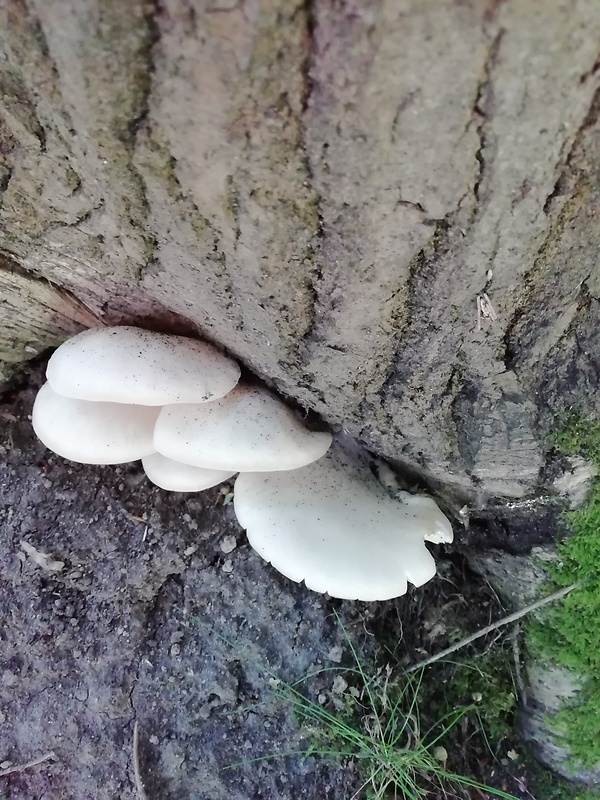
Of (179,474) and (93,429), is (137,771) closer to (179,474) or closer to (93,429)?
(179,474)

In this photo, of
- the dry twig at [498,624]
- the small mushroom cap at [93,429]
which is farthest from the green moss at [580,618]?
the small mushroom cap at [93,429]

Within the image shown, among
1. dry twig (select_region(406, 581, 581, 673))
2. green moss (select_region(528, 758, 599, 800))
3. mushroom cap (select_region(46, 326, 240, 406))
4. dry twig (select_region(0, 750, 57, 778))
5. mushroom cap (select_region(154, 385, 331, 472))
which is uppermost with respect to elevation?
mushroom cap (select_region(46, 326, 240, 406))

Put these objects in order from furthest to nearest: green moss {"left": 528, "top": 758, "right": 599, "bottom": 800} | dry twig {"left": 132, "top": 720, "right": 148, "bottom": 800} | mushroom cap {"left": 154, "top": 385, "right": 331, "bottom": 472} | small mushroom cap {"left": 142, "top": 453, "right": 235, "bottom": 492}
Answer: green moss {"left": 528, "top": 758, "right": 599, "bottom": 800}
dry twig {"left": 132, "top": 720, "right": 148, "bottom": 800}
small mushroom cap {"left": 142, "top": 453, "right": 235, "bottom": 492}
mushroom cap {"left": 154, "top": 385, "right": 331, "bottom": 472}

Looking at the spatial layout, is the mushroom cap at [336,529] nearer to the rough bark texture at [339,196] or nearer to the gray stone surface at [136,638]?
the rough bark texture at [339,196]

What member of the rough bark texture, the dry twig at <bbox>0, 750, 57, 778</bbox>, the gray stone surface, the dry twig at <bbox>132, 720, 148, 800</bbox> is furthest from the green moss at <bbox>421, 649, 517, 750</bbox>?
the dry twig at <bbox>0, 750, 57, 778</bbox>

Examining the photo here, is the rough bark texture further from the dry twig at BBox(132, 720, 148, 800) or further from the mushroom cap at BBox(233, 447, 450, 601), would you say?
the dry twig at BBox(132, 720, 148, 800)

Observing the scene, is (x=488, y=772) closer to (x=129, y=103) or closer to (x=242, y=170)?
(x=242, y=170)
